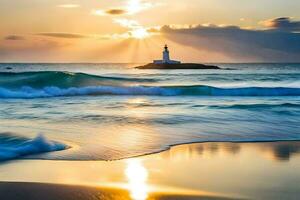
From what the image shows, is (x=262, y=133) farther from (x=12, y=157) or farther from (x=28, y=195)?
(x=28, y=195)

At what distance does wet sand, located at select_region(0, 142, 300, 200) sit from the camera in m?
5.14

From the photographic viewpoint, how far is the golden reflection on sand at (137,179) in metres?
5.19

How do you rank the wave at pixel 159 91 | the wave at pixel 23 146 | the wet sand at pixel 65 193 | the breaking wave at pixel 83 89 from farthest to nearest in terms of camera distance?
the wave at pixel 159 91, the breaking wave at pixel 83 89, the wave at pixel 23 146, the wet sand at pixel 65 193

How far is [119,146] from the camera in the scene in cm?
802

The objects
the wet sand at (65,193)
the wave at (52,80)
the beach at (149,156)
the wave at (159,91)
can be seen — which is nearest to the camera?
the wet sand at (65,193)

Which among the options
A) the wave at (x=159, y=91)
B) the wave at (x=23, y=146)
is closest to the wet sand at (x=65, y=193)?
the wave at (x=23, y=146)

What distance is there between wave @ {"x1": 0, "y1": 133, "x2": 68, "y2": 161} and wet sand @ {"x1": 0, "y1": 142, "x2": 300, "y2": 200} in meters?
0.37

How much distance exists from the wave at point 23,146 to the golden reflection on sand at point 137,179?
1.42m

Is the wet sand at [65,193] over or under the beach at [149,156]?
over

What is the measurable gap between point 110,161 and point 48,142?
1384 millimetres

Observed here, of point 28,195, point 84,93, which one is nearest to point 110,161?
point 28,195

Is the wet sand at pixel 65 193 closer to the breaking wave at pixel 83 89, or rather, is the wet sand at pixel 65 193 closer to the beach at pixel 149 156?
the beach at pixel 149 156

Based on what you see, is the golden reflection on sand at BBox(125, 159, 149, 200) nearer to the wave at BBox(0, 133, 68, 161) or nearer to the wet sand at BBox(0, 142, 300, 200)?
the wet sand at BBox(0, 142, 300, 200)

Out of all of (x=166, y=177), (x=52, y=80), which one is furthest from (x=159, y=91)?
(x=166, y=177)
